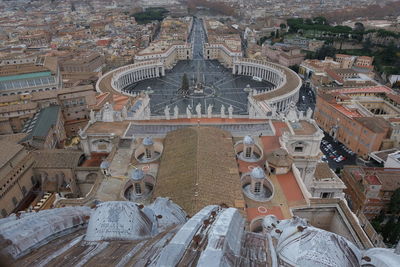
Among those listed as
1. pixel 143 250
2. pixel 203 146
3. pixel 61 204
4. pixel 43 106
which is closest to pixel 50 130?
pixel 43 106

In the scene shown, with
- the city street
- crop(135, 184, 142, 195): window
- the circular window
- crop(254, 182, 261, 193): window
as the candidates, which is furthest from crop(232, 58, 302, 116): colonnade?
crop(135, 184, 142, 195): window

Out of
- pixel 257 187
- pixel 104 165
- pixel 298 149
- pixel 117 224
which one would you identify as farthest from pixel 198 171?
pixel 298 149

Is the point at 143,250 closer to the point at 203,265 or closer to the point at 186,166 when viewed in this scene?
the point at 203,265

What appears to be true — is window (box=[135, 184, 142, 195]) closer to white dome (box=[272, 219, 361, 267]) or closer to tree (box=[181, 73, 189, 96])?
white dome (box=[272, 219, 361, 267])

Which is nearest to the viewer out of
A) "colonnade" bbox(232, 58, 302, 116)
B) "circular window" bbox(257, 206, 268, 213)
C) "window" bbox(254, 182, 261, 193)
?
"circular window" bbox(257, 206, 268, 213)

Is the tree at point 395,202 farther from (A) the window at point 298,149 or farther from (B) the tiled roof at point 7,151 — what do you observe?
(B) the tiled roof at point 7,151

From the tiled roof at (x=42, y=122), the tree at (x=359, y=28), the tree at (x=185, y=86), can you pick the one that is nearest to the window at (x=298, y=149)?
the tiled roof at (x=42, y=122)
